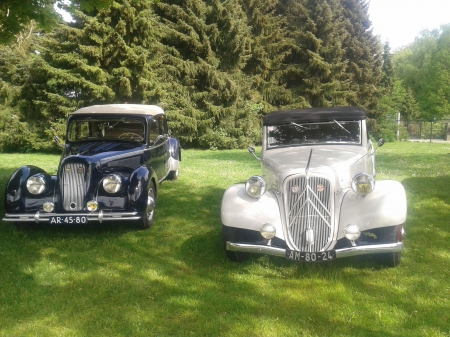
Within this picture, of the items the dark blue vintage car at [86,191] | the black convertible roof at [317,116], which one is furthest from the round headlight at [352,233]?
the dark blue vintage car at [86,191]

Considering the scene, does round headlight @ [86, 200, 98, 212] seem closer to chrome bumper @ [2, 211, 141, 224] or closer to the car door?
chrome bumper @ [2, 211, 141, 224]

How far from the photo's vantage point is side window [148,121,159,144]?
326 inches

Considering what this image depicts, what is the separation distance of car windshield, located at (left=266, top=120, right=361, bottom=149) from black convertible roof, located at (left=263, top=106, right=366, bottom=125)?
64 millimetres

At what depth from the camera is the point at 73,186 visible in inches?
246

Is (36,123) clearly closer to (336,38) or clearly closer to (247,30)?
(247,30)

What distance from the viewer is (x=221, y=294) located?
14.2 ft

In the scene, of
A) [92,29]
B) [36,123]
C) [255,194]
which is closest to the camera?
[255,194]

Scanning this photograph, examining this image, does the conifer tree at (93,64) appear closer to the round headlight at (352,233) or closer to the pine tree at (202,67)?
the pine tree at (202,67)

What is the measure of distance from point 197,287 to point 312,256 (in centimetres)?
129

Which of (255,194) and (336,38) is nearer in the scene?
(255,194)

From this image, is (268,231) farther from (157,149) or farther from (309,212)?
(157,149)

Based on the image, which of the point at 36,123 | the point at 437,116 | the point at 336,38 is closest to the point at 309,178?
the point at 36,123

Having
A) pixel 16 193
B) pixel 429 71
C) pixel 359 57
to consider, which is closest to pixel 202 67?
pixel 359 57

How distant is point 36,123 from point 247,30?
12656 millimetres
